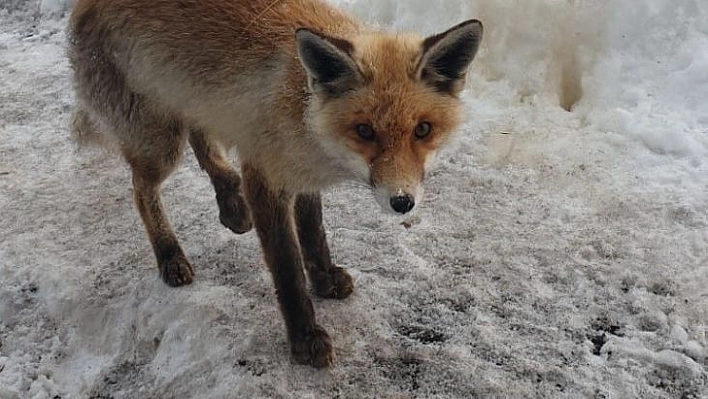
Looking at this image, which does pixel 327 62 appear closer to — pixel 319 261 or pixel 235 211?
pixel 319 261

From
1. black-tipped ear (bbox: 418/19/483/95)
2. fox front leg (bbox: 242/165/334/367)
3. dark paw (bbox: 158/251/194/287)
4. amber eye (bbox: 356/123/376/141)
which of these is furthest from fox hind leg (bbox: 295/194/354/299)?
black-tipped ear (bbox: 418/19/483/95)

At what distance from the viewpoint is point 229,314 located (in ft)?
11.3

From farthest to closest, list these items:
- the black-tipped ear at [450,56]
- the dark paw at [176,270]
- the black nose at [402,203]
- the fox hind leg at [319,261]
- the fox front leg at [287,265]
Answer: the dark paw at [176,270] → the fox hind leg at [319,261] → the fox front leg at [287,265] → the black-tipped ear at [450,56] → the black nose at [402,203]

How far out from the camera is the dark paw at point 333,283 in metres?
3.49

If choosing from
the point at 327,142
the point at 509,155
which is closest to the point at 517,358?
the point at 327,142

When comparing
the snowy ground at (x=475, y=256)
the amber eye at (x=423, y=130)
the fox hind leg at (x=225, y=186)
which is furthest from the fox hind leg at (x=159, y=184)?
the amber eye at (x=423, y=130)

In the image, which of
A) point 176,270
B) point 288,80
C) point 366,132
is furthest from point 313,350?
point 288,80

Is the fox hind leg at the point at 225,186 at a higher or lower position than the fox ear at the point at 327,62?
lower

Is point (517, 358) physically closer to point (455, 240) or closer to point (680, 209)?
point (455, 240)

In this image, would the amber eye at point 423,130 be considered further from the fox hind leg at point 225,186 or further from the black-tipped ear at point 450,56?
the fox hind leg at point 225,186

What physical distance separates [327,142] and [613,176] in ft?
6.80

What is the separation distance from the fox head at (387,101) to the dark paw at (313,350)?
2.62ft

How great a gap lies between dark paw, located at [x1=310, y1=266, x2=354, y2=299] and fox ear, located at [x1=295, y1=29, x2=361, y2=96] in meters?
1.11

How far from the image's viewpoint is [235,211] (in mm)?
3795
